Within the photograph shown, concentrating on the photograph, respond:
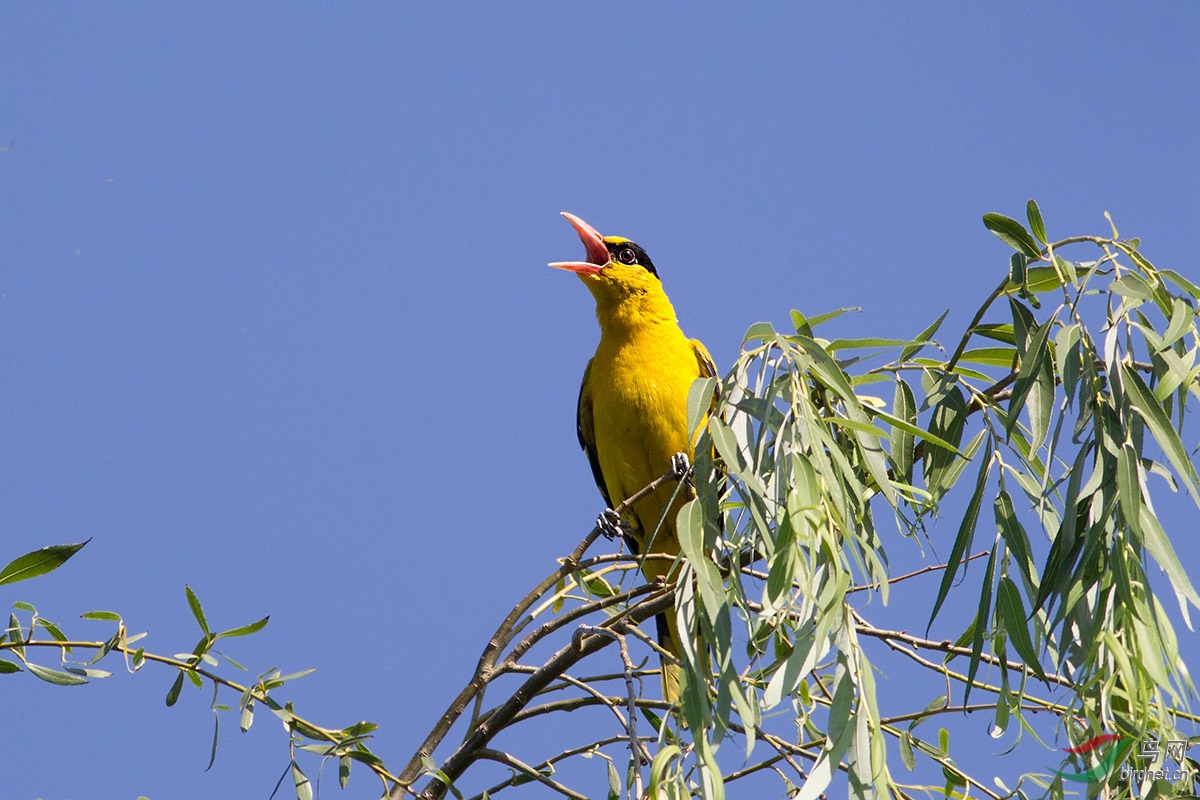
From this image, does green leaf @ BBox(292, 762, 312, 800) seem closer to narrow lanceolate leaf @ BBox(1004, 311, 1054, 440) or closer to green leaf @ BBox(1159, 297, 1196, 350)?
narrow lanceolate leaf @ BBox(1004, 311, 1054, 440)

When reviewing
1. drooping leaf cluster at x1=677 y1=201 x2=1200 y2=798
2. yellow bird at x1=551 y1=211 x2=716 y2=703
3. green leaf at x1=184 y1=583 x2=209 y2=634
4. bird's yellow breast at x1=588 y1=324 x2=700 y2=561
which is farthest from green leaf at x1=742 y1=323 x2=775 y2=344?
bird's yellow breast at x1=588 y1=324 x2=700 y2=561

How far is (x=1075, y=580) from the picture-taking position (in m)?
2.04

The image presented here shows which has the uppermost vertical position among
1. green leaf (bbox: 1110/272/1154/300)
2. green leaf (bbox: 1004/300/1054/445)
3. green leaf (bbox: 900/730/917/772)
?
green leaf (bbox: 1110/272/1154/300)

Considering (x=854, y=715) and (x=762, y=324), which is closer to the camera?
(x=854, y=715)

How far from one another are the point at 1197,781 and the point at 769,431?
1.16 metres

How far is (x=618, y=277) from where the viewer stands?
506 cm

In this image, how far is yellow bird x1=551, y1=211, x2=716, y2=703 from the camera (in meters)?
4.42

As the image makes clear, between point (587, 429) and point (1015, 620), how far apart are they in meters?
3.30

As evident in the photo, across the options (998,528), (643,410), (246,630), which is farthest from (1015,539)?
(643,410)

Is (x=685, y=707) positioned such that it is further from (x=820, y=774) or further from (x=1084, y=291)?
(x=1084, y=291)

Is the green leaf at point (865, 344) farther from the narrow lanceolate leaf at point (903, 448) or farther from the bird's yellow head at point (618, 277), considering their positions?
the bird's yellow head at point (618, 277)

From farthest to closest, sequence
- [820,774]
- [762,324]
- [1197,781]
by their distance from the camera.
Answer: [1197,781]
[762,324]
[820,774]

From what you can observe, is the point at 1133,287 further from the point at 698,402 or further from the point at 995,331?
the point at 698,402

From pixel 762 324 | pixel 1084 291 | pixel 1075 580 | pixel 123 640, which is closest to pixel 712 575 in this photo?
pixel 762 324
